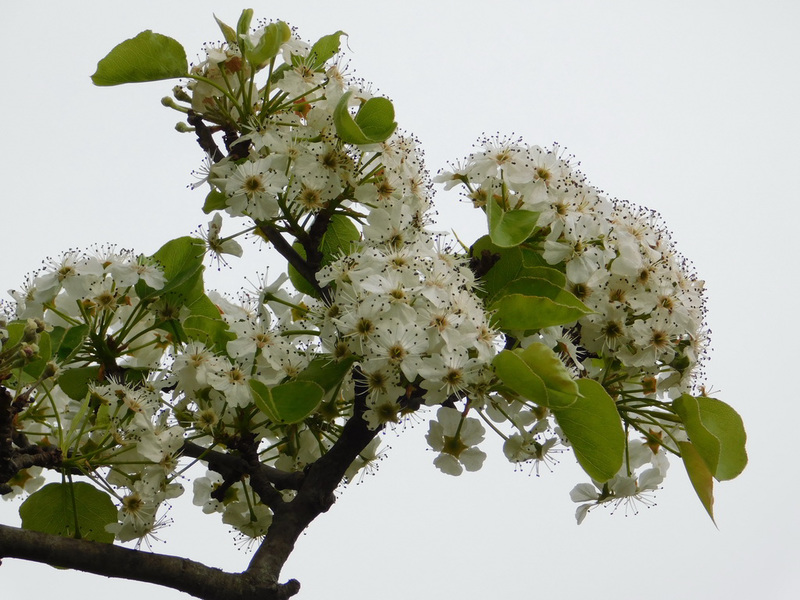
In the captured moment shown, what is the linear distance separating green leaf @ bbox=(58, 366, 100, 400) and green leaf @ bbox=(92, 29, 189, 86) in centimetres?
47

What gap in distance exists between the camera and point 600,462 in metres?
1.33

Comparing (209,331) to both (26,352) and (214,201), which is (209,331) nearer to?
(214,201)

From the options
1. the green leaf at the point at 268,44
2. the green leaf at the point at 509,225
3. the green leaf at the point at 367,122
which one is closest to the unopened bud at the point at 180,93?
the green leaf at the point at 268,44

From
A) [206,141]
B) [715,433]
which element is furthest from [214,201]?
[715,433]

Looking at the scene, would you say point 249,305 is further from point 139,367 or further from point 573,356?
point 573,356

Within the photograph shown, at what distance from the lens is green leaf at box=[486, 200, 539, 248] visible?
4.52ft

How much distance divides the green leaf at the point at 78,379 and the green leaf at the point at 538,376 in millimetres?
717

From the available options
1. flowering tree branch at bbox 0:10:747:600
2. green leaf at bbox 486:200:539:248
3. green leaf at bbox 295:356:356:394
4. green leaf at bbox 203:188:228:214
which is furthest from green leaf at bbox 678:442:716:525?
green leaf at bbox 203:188:228:214

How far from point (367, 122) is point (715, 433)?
28.3 inches

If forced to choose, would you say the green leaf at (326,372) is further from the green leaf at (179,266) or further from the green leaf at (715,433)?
the green leaf at (715,433)

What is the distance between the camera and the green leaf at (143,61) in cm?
152

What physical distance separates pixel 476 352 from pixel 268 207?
39 cm

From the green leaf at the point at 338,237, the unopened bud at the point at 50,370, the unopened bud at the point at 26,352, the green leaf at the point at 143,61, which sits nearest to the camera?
the unopened bud at the point at 26,352

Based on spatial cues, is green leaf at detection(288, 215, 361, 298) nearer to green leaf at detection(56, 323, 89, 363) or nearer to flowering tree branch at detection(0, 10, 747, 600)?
flowering tree branch at detection(0, 10, 747, 600)
